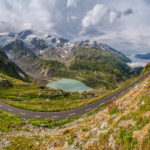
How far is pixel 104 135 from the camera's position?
1185cm

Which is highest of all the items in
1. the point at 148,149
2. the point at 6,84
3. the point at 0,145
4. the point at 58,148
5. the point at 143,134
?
the point at 6,84

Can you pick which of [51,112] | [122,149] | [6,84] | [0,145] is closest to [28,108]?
[51,112]

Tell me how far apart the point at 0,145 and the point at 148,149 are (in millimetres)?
20477

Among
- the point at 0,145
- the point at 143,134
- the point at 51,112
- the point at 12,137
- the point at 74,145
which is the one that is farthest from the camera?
the point at 51,112

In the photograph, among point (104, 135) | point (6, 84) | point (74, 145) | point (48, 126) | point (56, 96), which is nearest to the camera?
point (104, 135)

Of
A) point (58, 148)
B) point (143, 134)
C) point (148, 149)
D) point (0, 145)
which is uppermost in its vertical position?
point (143, 134)

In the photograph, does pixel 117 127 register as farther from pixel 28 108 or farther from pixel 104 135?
pixel 28 108

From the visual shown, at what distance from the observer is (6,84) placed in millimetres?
84500

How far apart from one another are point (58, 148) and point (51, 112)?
29263mm

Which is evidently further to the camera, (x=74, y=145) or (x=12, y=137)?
(x=12, y=137)

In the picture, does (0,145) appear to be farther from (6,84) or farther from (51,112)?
(6,84)

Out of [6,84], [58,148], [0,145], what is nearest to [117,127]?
[58,148]

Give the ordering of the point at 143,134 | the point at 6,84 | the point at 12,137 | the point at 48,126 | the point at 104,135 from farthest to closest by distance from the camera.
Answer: the point at 6,84 → the point at 48,126 → the point at 12,137 → the point at 104,135 → the point at 143,134

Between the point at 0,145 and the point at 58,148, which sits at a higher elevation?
the point at 58,148
